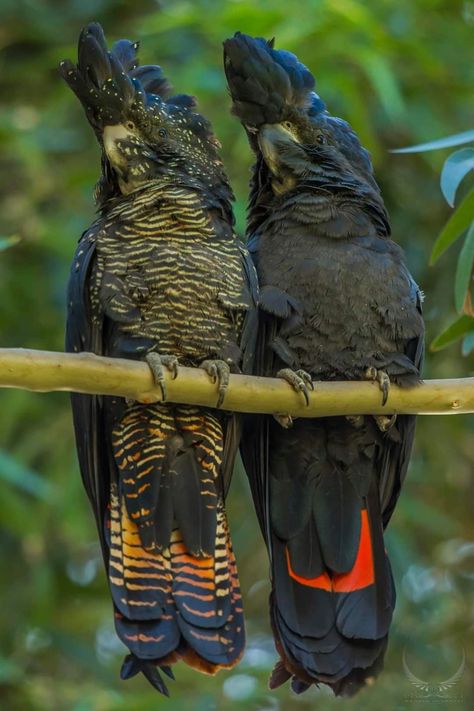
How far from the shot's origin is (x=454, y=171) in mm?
4141

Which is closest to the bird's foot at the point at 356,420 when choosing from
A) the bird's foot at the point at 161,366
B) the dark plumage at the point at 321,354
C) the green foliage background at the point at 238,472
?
the dark plumage at the point at 321,354

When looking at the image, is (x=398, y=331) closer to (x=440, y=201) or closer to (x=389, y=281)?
(x=389, y=281)

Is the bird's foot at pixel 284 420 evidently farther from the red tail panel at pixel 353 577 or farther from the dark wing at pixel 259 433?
the red tail panel at pixel 353 577

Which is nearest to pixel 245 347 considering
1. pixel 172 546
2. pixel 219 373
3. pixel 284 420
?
pixel 284 420

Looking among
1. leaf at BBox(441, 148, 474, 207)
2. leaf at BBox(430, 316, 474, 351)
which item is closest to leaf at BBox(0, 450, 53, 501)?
leaf at BBox(430, 316, 474, 351)

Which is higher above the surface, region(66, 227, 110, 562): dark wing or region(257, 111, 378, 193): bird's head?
region(257, 111, 378, 193): bird's head

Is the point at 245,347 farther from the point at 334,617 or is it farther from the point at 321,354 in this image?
the point at 334,617

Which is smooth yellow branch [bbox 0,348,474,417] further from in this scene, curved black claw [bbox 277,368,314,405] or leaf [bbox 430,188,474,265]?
leaf [bbox 430,188,474,265]

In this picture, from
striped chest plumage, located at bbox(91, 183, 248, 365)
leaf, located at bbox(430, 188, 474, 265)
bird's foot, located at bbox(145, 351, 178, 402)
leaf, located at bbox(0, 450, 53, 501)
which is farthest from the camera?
leaf, located at bbox(0, 450, 53, 501)

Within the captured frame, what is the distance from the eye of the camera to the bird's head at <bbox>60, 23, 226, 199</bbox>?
15.1 ft

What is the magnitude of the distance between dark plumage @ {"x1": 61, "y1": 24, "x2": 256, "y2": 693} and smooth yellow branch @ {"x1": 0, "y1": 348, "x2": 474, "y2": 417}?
0.31ft

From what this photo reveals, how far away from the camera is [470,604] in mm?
7465

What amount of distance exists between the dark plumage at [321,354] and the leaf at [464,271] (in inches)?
14.3

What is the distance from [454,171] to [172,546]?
1.54 metres
